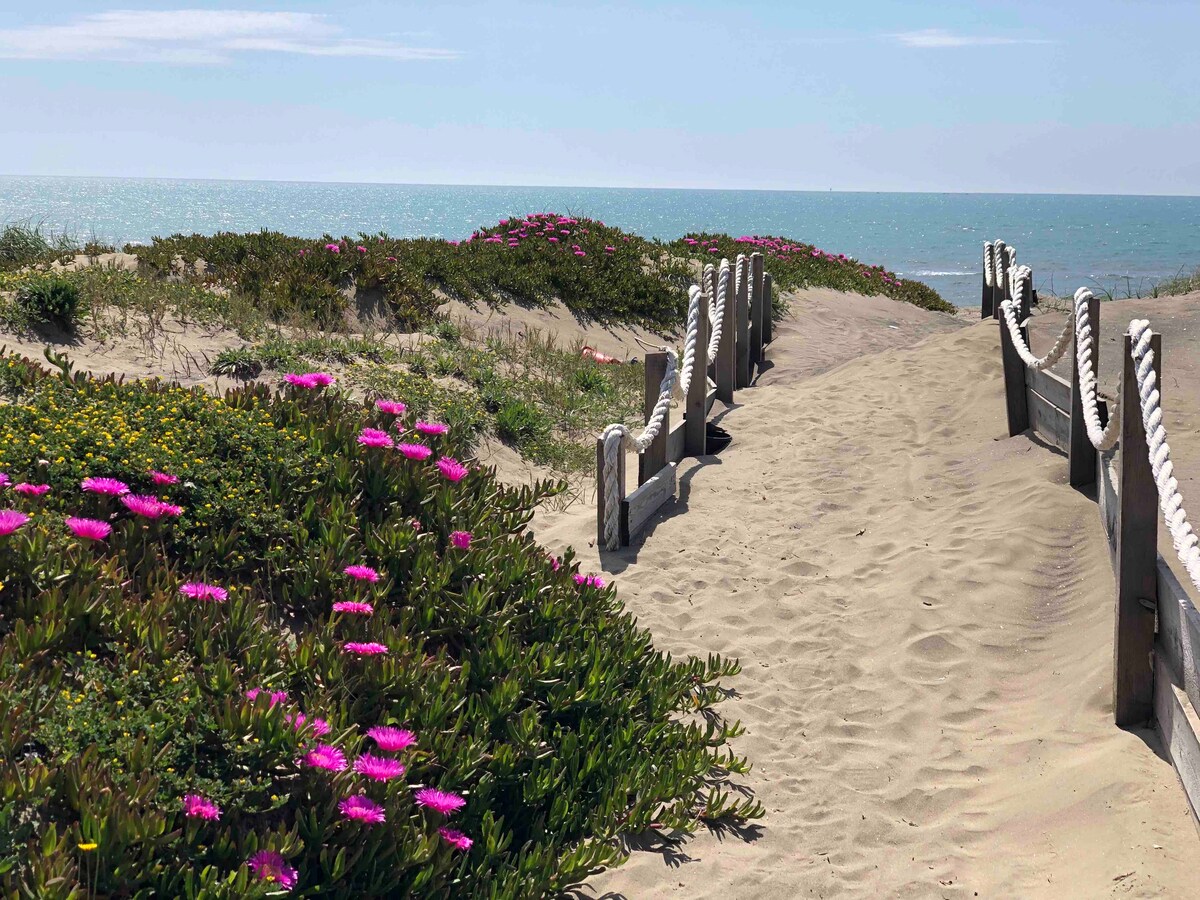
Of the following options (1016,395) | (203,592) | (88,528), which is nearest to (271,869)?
(203,592)

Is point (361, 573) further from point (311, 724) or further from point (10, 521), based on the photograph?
point (10, 521)

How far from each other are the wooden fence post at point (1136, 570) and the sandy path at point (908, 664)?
0.71 feet

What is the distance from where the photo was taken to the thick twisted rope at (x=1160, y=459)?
3328mm

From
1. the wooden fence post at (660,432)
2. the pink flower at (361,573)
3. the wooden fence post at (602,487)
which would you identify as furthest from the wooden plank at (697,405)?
the pink flower at (361,573)

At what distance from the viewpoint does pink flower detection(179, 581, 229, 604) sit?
Answer: 135 inches

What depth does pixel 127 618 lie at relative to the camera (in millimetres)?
3244

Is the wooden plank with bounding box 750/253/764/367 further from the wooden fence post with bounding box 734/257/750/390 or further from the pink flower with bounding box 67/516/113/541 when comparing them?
the pink flower with bounding box 67/516/113/541

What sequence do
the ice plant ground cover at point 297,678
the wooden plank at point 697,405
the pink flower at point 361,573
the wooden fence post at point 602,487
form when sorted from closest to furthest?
the ice plant ground cover at point 297,678, the pink flower at point 361,573, the wooden fence post at point 602,487, the wooden plank at point 697,405

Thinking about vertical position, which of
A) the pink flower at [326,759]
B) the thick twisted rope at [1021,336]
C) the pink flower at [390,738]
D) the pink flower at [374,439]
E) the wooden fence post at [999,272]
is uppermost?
the wooden fence post at [999,272]

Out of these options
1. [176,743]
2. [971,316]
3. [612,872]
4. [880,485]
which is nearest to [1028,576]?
[880,485]

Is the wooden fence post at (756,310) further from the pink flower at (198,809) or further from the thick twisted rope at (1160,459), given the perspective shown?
the pink flower at (198,809)

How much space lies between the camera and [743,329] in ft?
40.8

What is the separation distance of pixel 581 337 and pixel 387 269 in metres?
2.93

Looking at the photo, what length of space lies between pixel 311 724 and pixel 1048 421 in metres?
6.49
